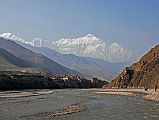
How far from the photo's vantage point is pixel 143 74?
484ft

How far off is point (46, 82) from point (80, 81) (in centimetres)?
3545

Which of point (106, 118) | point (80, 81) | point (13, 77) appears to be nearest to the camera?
point (106, 118)

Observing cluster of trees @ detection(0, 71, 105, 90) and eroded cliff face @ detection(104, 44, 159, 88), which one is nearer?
cluster of trees @ detection(0, 71, 105, 90)

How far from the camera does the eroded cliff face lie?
141250 mm

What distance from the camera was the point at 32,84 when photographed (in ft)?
512

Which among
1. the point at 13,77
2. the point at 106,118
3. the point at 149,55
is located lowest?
the point at 106,118

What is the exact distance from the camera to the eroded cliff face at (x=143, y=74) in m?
141

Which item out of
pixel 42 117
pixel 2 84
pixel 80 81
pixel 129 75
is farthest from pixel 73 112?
pixel 80 81

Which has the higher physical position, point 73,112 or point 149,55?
point 149,55

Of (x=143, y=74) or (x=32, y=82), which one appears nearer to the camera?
(x=143, y=74)

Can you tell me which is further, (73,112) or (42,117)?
(73,112)

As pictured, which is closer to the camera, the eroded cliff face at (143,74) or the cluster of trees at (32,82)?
the cluster of trees at (32,82)

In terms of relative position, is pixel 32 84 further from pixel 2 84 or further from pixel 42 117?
pixel 42 117

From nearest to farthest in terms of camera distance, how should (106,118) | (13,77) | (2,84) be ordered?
1. (106,118)
2. (2,84)
3. (13,77)
